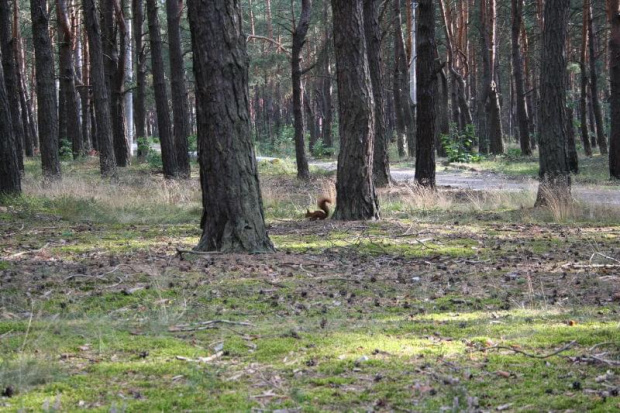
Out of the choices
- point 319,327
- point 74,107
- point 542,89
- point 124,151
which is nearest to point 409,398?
point 319,327

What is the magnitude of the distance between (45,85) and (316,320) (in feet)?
47.8

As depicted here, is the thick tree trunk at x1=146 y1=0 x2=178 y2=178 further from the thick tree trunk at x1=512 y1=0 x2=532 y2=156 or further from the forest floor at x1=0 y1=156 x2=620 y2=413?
the thick tree trunk at x1=512 y1=0 x2=532 y2=156

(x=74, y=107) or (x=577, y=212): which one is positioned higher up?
(x=74, y=107)

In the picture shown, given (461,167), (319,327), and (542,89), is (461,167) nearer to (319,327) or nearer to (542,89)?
(542,89)

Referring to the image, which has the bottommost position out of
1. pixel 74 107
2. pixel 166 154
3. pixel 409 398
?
pixel 409 398

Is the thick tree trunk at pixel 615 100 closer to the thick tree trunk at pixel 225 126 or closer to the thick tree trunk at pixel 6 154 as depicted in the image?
the thick tree trunk at pixel 225 126

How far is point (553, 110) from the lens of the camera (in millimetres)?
13984

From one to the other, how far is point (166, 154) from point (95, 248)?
12307 millimetres

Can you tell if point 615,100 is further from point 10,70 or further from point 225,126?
point 10,70

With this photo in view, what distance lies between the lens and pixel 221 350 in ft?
15.0

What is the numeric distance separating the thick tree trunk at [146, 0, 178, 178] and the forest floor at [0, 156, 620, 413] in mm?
9814

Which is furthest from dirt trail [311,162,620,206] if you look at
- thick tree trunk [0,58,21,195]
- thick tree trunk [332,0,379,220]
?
thick tree trunk [0,58,21,195]

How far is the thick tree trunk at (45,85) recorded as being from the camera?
58.6 ft

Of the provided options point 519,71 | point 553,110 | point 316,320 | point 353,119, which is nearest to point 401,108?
point 519,71
